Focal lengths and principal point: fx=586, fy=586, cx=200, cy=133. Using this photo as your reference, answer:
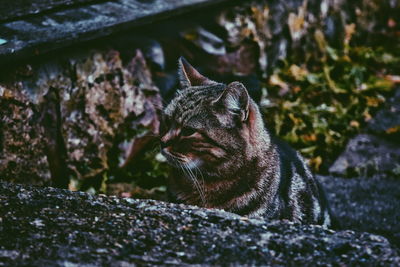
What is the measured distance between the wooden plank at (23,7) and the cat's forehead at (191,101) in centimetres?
110

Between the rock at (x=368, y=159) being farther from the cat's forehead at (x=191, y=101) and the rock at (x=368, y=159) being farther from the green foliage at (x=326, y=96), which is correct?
the cat's forehead at (x=191, y=101)

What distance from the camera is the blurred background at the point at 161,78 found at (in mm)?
3531

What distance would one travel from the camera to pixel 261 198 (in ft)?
10.1

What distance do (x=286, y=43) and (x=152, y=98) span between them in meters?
1.95

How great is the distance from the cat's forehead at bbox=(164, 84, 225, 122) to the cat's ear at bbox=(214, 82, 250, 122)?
0.31 ft

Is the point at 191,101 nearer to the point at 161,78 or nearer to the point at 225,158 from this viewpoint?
the point at 225,158

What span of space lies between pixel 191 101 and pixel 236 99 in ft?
0.92

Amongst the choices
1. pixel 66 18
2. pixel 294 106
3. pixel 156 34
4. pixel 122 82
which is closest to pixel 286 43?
pixel 294 106

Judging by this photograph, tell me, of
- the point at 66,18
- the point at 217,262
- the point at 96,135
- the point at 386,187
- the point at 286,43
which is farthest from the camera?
the point at 286,43

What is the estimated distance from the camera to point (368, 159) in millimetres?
4695

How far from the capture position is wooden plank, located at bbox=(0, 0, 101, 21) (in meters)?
3.54

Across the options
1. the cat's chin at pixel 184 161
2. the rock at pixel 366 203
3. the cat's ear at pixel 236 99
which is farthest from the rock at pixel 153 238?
the rock at pixel 366 203

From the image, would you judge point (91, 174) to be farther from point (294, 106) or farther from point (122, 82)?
point (294, 106)

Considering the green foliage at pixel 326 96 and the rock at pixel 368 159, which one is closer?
the rock at pixel 368 159
